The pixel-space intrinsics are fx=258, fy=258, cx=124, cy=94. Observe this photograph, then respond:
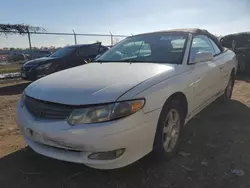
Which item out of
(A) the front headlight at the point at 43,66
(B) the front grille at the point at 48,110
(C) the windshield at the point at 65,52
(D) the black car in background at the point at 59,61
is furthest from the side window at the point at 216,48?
(C) the windshield at the point at 65,52

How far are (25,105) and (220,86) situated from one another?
331cm

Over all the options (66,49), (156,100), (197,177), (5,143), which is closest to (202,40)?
(156,100)

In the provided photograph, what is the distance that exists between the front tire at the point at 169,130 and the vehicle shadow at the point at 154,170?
126mm

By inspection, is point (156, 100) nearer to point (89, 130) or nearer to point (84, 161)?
point (89, 130)

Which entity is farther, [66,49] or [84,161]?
[66,49]

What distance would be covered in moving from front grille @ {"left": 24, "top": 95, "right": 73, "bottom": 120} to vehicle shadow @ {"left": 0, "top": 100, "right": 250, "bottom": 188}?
2.31ft

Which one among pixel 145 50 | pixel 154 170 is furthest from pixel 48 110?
pixel 145 50

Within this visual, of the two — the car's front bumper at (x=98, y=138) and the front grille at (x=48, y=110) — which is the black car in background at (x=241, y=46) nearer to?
the car's front bumper at (x=98, y=138)

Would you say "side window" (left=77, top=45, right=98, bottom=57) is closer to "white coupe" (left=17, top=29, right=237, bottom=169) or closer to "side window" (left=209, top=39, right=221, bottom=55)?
"side window" (left=209, top=39, right=221, bottom=55)

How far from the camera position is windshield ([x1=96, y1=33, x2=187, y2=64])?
3.49 m

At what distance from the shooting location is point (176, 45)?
363 cm

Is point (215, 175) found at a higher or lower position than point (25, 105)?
lower

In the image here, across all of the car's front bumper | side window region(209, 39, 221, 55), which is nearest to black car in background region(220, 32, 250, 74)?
side window region(209, 39, 221, 55)

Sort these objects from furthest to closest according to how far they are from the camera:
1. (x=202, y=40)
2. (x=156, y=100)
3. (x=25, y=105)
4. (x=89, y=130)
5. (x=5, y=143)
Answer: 1. (x=202, y=40)
2. (x=5, y=143)
3. (x=25, y=105)
4. (x=156, y=100)
5. (x=89, y=130)
